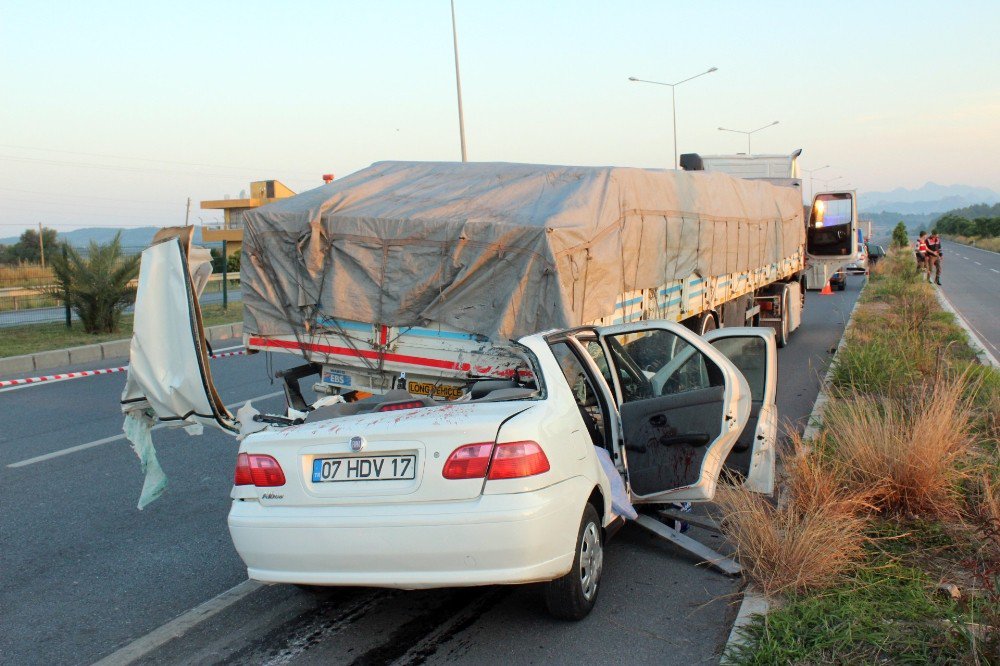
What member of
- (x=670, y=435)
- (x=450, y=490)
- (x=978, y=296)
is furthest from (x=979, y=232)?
(x=450, y=490)

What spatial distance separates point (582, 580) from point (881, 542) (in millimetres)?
1808

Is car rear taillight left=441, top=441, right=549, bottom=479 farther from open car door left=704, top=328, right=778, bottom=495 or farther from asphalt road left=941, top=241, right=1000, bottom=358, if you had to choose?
asphalt road left=941, top=241, right=1000, bottom=358

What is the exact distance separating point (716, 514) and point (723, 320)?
24.1 ft

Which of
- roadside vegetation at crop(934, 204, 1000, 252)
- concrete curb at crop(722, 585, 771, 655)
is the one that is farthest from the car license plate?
roadside vegetation at crop(934, 204, 1000, 252)

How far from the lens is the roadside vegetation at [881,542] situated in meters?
3.74

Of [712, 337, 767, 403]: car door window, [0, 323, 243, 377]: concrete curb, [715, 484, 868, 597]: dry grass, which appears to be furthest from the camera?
[0, 323, 243, 377]: concrete curb

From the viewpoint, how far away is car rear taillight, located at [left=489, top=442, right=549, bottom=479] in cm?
405

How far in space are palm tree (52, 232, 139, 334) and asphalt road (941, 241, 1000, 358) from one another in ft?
51.6

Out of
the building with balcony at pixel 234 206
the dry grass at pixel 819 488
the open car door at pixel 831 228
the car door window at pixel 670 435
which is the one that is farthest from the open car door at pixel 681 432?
the building with balcony at pixel 234 206

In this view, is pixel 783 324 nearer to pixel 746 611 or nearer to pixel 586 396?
pixel 586 396

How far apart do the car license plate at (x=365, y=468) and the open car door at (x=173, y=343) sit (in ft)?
5.26

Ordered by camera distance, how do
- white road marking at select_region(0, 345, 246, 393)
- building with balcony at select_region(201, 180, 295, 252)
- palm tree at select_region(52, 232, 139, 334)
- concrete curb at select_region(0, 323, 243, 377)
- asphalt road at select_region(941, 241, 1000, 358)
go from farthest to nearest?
building with balcony at select_region(201, 180, 295, 252) → palm tree at select_region(52, 232, 139, 334) → asphalt road at select_region(941, 241, 1000, 358) → concrete curb at select_region(0, 323, 243, 377) → white road marking at select_region(0, 345, 246, 393)

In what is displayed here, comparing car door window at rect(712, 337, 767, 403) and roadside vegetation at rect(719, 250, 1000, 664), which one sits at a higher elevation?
car door window at rect(712, 337, 767, 403)

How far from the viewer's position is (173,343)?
5.82 metres
